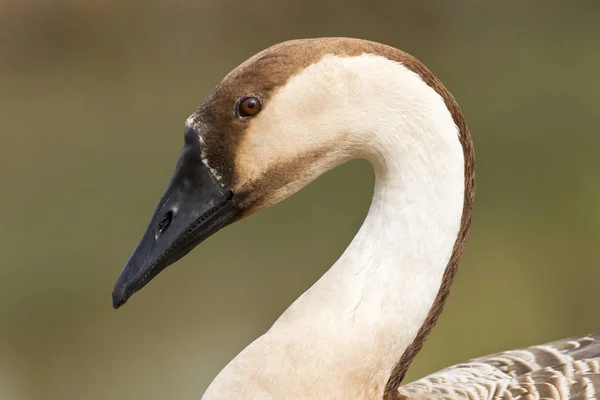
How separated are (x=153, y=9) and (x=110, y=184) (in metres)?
3.33

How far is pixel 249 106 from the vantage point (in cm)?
151

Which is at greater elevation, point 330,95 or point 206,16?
point 206,16

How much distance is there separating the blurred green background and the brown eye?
6.99ft

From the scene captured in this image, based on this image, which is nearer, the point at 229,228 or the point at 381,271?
the point at 381,271

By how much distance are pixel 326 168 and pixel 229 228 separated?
3391 millimetres

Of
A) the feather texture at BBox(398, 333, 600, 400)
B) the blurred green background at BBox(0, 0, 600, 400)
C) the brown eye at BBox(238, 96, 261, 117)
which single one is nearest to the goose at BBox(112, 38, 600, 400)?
the brown eye at BBox(238, 96, 261, 117)

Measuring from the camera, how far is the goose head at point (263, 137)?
1507 mm

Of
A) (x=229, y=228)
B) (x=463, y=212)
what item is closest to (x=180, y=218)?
(x=463, y=212)

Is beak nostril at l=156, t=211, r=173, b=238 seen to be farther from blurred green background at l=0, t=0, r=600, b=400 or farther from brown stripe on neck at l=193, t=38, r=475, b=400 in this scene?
blurred green background at l=0, t=0, r=600, b=400

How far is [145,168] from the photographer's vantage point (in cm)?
558

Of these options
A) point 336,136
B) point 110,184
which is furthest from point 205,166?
point 110,184

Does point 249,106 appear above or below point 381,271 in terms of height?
above

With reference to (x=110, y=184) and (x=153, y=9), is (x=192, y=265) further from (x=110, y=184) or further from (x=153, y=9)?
(x=153, y=9)

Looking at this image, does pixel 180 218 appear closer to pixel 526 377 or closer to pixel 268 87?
pixel 268 87
